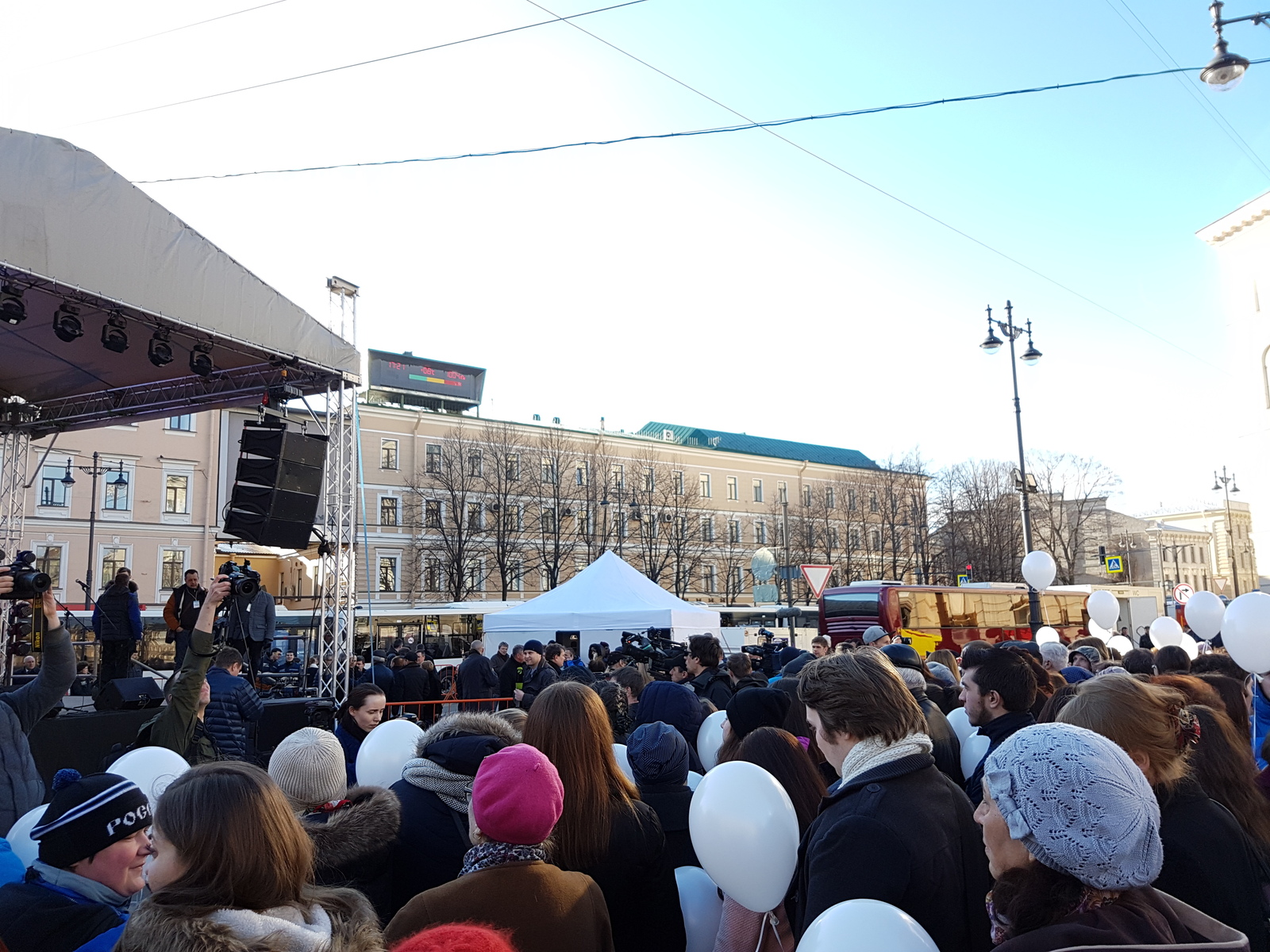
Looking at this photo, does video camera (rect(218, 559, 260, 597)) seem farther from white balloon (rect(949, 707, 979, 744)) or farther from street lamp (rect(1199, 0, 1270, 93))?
street lamp (rect(1199, 0, 1270, 93))

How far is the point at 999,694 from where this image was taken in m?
4.19

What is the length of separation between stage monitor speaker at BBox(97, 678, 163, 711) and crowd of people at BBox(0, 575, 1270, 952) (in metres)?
5.63

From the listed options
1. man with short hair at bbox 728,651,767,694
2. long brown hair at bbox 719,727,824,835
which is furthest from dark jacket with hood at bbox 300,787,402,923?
man with short hair at bbox 728,651,767,694

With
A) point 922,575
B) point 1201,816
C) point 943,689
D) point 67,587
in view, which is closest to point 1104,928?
point 1201,816

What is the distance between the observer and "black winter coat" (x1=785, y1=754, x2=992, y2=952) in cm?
250

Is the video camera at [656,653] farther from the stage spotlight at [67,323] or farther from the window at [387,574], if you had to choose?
the window at [387,574]

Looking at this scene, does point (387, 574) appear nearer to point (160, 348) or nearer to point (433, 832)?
point (160, 348)

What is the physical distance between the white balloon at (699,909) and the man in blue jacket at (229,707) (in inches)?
191

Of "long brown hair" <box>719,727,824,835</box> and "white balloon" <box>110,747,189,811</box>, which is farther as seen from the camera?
"white balloon" <box>110,747,189,811</box>

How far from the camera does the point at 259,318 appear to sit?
11.7 meters

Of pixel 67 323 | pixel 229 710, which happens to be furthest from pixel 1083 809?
pixel 67 323

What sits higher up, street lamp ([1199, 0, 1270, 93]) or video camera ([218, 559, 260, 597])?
street lamp ([1199, 0, 1270, 93])

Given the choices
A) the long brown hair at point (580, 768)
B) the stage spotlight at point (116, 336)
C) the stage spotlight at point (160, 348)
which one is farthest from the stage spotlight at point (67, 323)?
the long brown hair at point (580, 768)

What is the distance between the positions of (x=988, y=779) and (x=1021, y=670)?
2.58 meters
